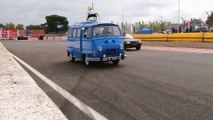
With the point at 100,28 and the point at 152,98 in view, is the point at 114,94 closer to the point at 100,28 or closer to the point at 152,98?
the point at 152,98

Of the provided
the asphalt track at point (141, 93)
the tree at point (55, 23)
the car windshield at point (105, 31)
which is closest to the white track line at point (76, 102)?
the asphalt track at point (141, 93)

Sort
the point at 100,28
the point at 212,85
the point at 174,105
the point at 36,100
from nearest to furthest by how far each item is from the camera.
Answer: the point at 174,105 → the point at 36,100 → the point at 212,85 → the point at 100,28

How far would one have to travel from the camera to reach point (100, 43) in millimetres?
14875

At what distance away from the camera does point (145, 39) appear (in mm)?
39531

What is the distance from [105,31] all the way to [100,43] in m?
0.72

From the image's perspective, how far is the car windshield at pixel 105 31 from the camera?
15.2 meters

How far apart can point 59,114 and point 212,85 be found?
4520 mm

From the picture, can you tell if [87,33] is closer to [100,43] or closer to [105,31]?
[105,31]

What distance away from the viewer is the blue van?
584 inches

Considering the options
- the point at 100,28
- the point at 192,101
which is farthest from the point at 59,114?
the point at 100,28

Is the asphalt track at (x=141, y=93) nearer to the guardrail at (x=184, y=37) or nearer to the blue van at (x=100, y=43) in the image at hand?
the blue van at (x=100, y=43)

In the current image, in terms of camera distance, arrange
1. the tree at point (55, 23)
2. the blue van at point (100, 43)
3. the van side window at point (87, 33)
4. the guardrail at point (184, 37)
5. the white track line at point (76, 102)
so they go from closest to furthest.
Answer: the white track line at point (76, 102), the blue van at point (100, 43), the van side window at point (87, 33), the guardrail at point (184, 37), the tree at point (55, 23)

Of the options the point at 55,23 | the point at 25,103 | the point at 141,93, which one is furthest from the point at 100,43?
the point at 55,23

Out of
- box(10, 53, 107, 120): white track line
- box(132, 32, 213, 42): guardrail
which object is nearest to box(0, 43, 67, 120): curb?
box(10, 53, 107, 120): white track line
